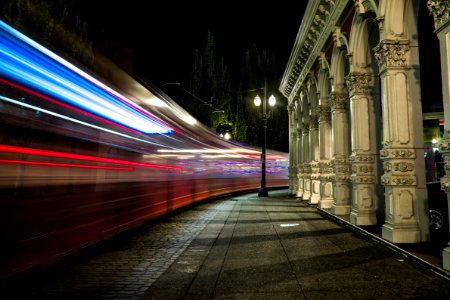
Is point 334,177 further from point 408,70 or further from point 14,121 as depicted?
point 14,121

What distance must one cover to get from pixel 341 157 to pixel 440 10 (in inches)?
261

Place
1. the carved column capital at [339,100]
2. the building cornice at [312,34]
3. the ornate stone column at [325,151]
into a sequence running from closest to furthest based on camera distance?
1. the carved column capital at [339,100]
2. the building cornice at [312,34]
3. the ornate stone column at [325,151]

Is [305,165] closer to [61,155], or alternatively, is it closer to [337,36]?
[337,36]

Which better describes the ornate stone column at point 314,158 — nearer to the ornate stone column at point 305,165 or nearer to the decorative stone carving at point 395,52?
the ornate stone column at point 305,165

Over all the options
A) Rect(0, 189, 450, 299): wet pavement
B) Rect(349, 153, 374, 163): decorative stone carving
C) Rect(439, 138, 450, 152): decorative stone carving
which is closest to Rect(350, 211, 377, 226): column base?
Rect(0, 189, 450, 299): wet pavement

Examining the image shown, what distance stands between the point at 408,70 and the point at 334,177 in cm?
509

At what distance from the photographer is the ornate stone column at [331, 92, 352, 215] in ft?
38.9

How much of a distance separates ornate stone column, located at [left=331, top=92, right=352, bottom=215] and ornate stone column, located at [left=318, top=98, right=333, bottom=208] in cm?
206

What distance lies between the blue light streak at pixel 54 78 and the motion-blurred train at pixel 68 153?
0.01 meters

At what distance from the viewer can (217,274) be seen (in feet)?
18.5

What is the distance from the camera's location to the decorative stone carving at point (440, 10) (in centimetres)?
553

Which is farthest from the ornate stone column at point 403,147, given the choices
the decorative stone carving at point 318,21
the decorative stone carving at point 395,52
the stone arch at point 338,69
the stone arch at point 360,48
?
the decorative stone carving at point 318,21

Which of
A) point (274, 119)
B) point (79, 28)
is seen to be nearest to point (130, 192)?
point (79, 28)

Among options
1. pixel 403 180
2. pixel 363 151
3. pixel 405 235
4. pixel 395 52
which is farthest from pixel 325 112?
pixel 405 235
